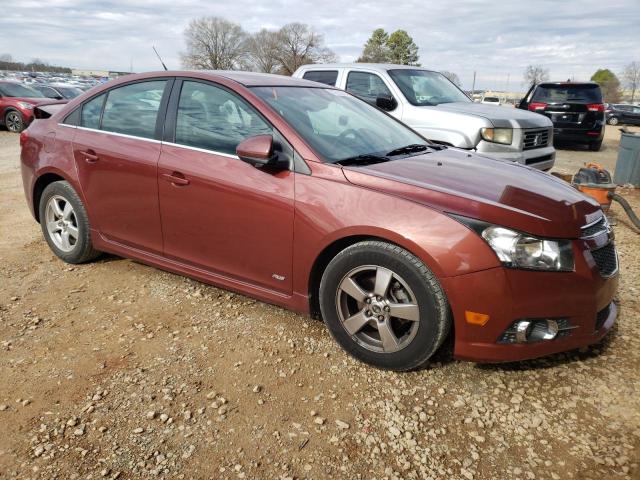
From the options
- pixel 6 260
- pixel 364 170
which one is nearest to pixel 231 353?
pixel 364 170

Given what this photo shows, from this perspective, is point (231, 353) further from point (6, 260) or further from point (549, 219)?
point (6, 260)

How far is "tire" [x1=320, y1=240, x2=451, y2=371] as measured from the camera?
251cm

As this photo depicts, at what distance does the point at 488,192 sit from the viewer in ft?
8.71

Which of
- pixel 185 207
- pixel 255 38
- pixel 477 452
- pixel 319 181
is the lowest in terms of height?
pixel 477 452

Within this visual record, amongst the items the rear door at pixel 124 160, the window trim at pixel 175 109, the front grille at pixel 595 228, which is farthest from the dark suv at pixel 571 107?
the rear door at pixel 124 160

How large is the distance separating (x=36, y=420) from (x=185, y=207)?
1506mm

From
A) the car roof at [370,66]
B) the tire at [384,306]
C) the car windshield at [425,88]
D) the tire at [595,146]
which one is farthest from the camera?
the tire at [595,146]

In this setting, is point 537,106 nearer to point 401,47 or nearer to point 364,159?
point 364,159

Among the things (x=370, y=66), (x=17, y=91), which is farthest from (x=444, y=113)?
(x=17, y=91)

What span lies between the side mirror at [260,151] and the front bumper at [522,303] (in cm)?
121

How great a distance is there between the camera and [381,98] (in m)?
6.63

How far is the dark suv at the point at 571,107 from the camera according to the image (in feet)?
39.6

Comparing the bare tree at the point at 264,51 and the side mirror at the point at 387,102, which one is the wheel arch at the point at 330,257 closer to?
the side mirror at the point at 387,102

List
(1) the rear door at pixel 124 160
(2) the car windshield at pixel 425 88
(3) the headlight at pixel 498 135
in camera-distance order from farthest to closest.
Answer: (2) the car windshield at pixel 425 88 → (3) the headlight at pixel 498 135 → (1) the rear door at pixel 124 160
